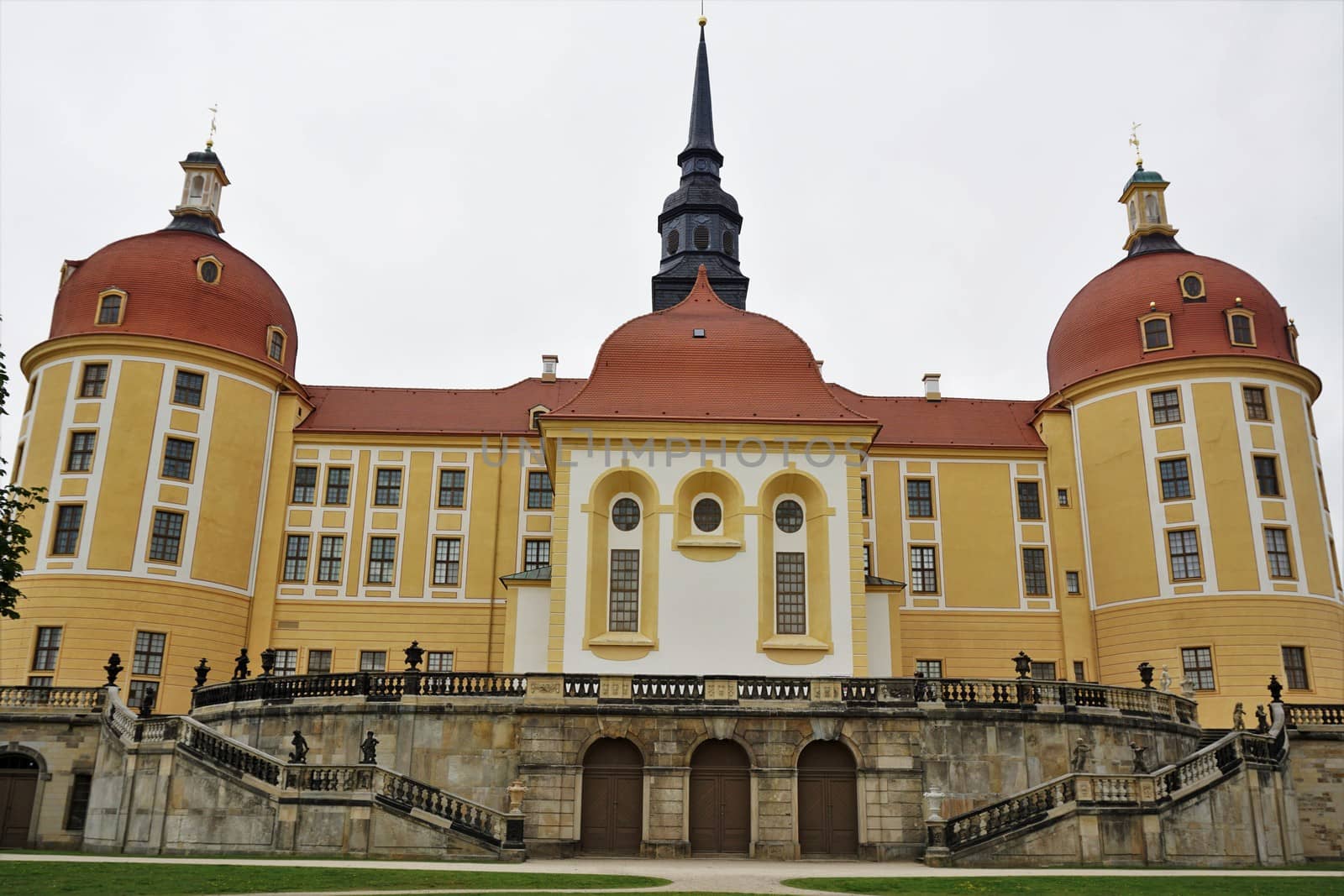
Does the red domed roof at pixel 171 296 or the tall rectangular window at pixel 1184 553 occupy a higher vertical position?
the red domed roof at pixel 171 296

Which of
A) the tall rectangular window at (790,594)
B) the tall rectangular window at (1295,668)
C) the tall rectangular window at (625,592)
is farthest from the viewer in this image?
the tall rectangular window at (1295,668)

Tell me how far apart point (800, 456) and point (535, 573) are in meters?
8.80

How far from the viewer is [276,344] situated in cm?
4216

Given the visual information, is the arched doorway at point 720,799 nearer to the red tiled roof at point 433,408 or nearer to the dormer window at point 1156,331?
the red tiled roof at point 433,408

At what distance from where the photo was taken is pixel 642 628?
105 ft

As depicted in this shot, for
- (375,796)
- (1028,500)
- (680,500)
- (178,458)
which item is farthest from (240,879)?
(1028,500)

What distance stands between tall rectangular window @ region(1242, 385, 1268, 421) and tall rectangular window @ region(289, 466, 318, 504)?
3270cm

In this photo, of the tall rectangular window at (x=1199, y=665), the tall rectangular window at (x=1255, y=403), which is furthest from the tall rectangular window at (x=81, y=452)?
the tall rectangular window at (x=1255, y=403)

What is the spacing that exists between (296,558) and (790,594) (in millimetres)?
18734

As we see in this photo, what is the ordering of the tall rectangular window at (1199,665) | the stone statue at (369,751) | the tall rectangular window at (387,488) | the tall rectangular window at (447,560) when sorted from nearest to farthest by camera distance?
the stone statue at (369,751) → the tall rectangular window at (1199,665) → the tall rectangular window at (447,560) → the tall rectangular window at (387,488)

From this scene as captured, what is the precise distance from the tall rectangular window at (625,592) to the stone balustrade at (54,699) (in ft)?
43.2

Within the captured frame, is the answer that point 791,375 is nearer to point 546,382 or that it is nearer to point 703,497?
point 703,497

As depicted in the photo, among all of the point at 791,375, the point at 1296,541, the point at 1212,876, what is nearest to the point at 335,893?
the point at 1212,876

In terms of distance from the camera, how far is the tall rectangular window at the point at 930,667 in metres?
40.5
